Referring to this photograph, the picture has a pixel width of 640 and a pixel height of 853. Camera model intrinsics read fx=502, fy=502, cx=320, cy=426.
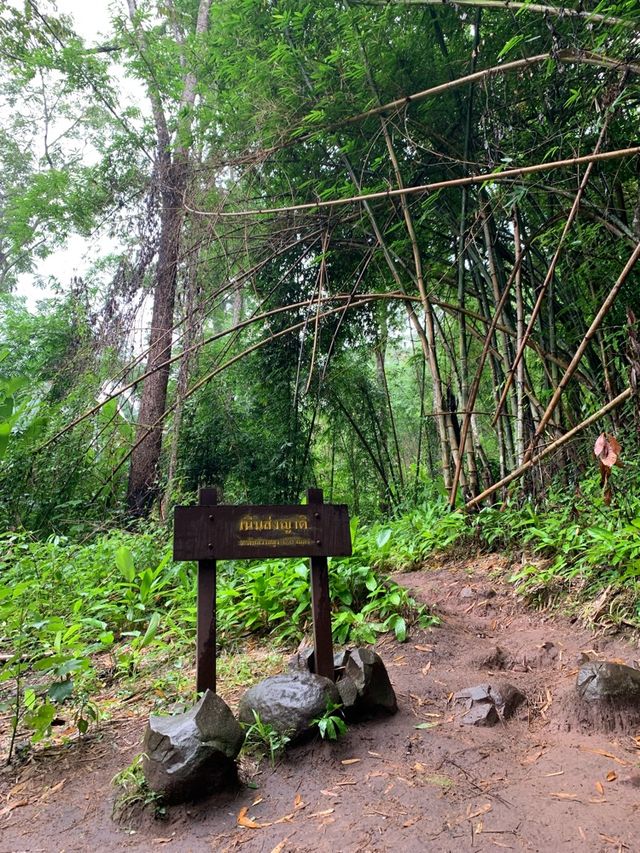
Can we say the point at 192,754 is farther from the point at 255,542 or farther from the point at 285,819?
the point at 255,542

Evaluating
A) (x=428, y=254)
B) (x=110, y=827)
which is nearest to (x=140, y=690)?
(x=110, y=827)

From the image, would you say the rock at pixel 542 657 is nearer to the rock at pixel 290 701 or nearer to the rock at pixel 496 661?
the rock at pixel 496 661

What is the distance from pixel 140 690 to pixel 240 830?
1.15 m

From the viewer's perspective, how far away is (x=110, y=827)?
1543 millimetres

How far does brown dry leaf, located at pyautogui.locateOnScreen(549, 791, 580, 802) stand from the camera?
156cm

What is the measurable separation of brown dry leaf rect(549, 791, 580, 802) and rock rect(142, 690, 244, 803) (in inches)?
40.0

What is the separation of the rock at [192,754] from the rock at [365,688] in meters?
0.50

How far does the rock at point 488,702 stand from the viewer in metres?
2.05

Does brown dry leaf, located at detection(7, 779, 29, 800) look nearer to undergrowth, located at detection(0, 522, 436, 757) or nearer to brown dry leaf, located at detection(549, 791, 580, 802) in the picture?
undergrowth, located at detection(0, 522, 436, 757)

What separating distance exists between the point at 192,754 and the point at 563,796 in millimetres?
1174

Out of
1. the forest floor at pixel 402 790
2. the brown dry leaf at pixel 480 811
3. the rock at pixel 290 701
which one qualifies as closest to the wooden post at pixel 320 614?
the rock at pixel 290 701

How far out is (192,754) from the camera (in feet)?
5.20

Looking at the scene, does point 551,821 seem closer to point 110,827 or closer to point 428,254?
point 110,827

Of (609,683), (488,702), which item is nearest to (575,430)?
(609,683)
